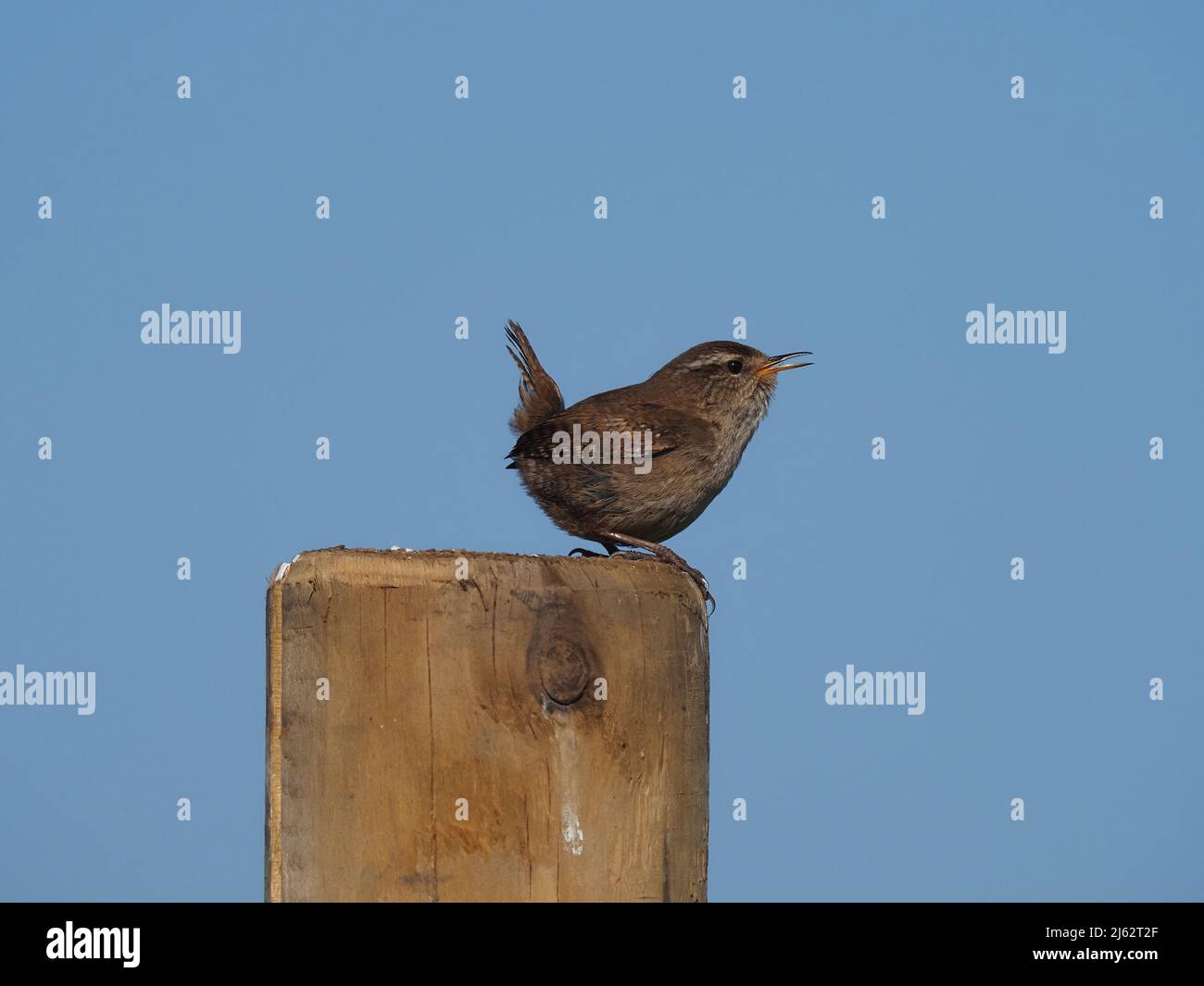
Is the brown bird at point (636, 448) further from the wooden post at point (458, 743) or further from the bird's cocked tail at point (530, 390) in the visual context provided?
the wooden post at point (458, 743)

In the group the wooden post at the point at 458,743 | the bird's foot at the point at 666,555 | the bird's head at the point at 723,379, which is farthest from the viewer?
the bird's head at the point at 723,379

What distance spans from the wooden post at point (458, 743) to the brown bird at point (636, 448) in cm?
251

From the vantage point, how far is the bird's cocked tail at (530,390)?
649 cm

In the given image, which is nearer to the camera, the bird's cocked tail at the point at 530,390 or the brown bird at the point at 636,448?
the brown bird at the point at 636,448

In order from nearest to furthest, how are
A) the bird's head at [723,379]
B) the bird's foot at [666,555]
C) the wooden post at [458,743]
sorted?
the wooden post at [458,743] → the bird's foot at [666,555] → the bird's head at [723,379]

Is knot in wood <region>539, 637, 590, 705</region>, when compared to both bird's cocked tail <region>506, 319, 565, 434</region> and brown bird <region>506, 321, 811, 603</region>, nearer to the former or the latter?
brown bird <region>506, 321, 811, 603</region>

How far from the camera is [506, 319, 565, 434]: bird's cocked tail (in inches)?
256

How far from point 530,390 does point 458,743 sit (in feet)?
13.9

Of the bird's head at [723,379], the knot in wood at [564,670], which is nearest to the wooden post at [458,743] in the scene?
the knot in wood at [564,670]

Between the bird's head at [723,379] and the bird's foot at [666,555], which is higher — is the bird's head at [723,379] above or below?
above

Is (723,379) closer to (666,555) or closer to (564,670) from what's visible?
(666,555)
